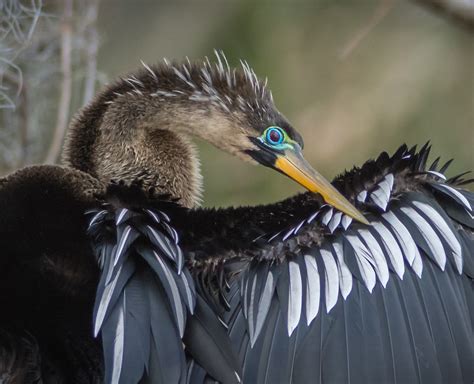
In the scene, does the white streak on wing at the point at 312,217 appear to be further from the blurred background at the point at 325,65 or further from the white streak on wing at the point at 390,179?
the blurred background at the point at 325,65

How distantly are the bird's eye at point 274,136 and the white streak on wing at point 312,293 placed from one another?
29.0 inches

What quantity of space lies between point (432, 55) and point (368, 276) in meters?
4.97

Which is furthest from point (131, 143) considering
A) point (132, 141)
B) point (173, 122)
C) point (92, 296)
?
point (92, 296)

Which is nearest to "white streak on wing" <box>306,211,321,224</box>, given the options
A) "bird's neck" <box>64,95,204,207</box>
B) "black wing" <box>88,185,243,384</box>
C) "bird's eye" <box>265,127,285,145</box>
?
"black wing" <box>88,185,243,384</box>

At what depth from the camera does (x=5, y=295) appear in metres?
2.99

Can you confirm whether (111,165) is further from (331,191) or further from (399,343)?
(399,343)

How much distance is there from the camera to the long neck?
3.68 m

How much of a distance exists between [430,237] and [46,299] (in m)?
1.22

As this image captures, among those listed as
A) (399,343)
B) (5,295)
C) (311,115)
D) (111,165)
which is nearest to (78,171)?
(111,165)

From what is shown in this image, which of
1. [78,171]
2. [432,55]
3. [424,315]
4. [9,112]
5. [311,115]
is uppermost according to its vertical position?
[432,55]

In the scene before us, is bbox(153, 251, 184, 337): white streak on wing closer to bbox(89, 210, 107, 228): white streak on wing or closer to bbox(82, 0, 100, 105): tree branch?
bbox(89, 210, 107, 228): white streak on wing

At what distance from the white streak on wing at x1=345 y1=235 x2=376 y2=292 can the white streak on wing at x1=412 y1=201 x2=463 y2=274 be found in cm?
26

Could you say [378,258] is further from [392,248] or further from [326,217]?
[326,217]

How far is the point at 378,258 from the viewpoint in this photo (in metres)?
3.08
